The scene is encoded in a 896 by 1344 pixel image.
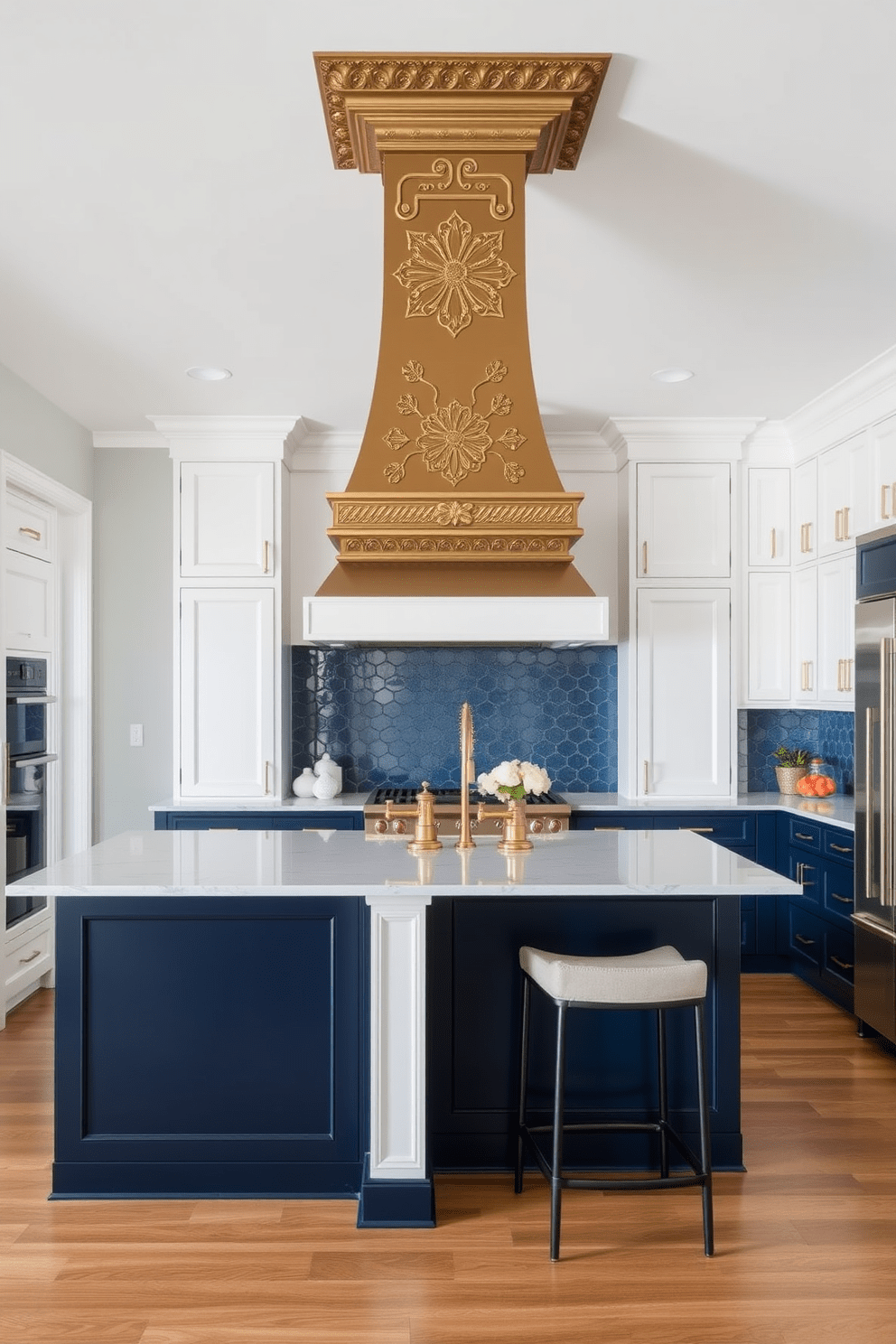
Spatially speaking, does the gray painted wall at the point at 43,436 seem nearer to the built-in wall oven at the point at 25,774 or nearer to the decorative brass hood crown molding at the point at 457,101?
the built-in wall oven at the point at 25,774

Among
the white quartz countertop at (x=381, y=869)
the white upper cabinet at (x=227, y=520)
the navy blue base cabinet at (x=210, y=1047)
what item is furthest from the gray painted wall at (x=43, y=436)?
the navy blue base cabinet at (x=210, y=1047)

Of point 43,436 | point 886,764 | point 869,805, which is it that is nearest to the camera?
point 886,764

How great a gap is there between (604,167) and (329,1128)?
102 inches

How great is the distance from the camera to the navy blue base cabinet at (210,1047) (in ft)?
8.80

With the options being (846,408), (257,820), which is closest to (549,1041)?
(257,820)

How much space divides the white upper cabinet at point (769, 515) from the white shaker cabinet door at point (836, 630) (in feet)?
1.11

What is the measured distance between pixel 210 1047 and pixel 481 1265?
0.88 meters

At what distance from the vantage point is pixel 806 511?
4922 mm

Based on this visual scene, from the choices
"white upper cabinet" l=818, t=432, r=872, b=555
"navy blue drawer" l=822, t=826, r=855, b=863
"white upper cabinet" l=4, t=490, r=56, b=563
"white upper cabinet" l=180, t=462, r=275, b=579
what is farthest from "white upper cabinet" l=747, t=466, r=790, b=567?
"white upper cabinet" l=4, t=490, r=56, b=563

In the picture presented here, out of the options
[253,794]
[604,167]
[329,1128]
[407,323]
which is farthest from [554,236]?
[253,794]

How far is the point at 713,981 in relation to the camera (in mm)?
2836

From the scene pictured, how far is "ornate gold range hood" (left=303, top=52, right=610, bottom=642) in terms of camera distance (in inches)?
94.2

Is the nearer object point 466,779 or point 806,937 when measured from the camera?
point 466,779

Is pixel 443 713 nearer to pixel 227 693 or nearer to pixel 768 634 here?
pixel 227 693
